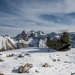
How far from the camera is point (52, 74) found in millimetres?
18812

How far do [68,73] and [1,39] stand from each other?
24.0 metres

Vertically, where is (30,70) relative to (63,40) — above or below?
below

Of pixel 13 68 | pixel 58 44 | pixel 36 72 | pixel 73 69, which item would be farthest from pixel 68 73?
pixel 58 44

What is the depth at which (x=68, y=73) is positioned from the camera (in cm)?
1903

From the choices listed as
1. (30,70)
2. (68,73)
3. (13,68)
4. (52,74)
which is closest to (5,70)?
(13,68)

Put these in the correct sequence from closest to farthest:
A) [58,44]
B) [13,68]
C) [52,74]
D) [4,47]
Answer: [52,74], [13,68], [58,44], [4,47]

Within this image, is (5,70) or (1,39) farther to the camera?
(1,39)

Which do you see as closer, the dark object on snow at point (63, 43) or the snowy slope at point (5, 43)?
the dark object on snow at point (63, 43)

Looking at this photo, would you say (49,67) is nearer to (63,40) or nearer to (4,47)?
(63,40)

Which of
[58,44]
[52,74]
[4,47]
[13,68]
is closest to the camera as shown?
[52,74]

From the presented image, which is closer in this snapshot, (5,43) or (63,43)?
(63,43)

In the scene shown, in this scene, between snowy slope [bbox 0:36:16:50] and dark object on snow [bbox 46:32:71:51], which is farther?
snowy slope [bbox 0:36:16:50]

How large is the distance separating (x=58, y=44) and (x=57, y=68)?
1687 centimetres

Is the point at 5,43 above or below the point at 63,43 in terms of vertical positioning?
above
